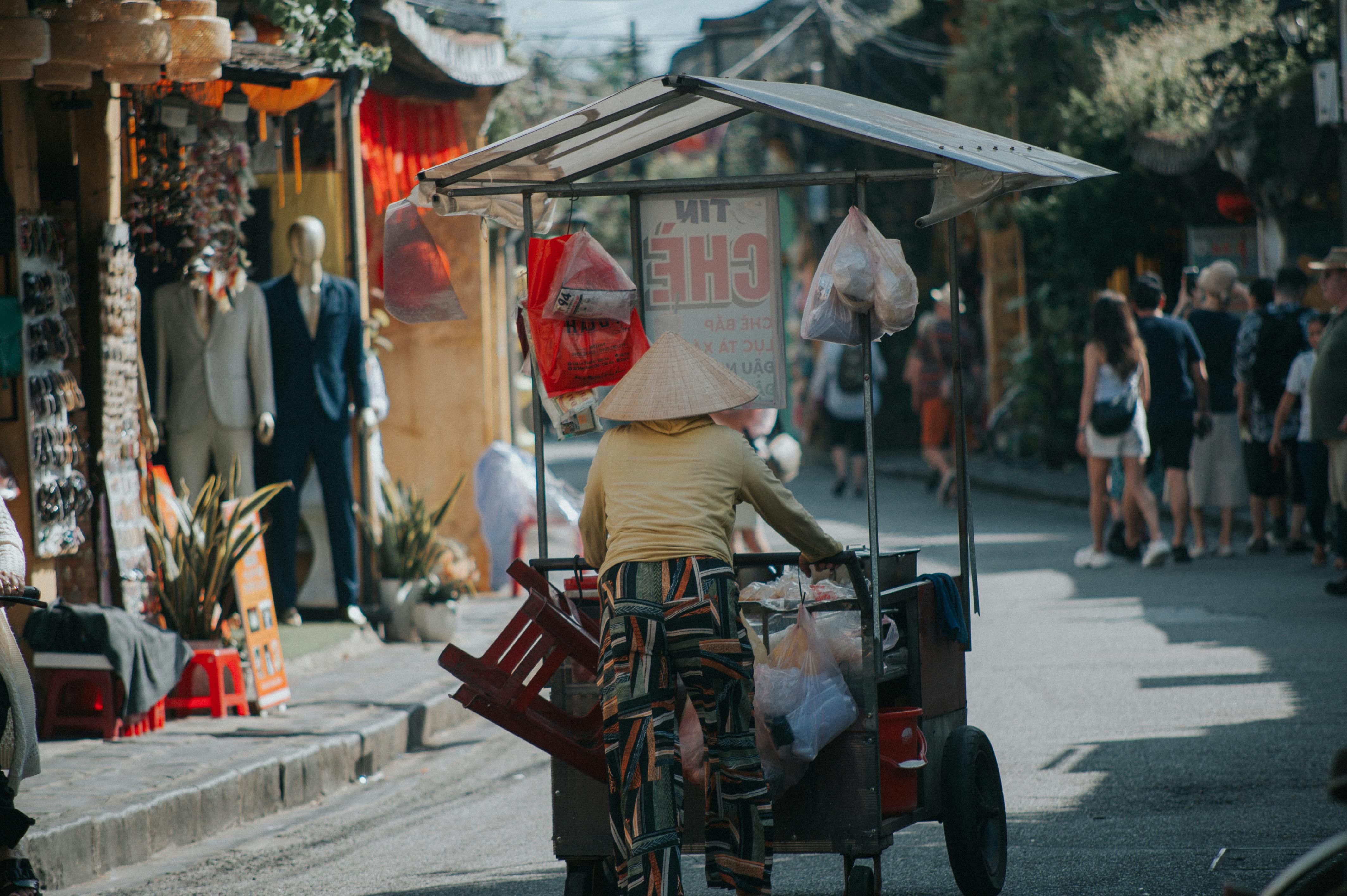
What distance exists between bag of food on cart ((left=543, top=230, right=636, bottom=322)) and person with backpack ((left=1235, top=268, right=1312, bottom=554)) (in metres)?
7.61

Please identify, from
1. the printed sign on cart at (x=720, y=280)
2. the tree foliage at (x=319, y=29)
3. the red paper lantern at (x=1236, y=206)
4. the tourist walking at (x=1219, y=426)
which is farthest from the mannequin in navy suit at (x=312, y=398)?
the red paper lantern at (x=1236, y=206)

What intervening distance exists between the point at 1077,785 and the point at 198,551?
14.6ft

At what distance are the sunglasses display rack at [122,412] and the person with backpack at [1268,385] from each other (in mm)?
7749

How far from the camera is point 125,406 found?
26.6 ft

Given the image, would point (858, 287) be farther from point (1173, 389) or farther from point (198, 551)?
point (1173, 389)

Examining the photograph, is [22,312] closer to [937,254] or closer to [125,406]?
[125,406]

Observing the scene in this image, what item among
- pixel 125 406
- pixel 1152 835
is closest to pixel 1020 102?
pixel 125 406

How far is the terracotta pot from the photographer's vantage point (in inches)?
414

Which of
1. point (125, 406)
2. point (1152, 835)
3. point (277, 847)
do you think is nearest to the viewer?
point (1152, 835)

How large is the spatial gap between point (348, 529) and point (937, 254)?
19.8 meters

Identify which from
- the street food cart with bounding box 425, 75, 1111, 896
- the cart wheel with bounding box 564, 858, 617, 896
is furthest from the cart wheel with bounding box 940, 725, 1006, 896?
the cart wheel with bounding box 564, 858, 617, 896

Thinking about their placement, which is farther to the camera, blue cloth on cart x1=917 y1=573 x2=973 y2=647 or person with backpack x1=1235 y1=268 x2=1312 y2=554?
person with backpack x1=1235 y1=268 x2=1312 y2=554

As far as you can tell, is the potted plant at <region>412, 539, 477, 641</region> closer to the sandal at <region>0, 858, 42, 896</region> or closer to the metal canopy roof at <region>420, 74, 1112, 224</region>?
the metal canopy roof at <region>420, 74, 1112, 224</region>

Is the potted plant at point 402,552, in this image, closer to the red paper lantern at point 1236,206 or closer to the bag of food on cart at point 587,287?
the bag of food on cart at point 587,287
